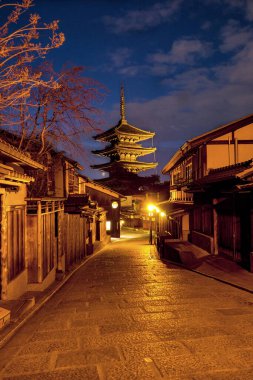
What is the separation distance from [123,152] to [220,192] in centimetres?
4001

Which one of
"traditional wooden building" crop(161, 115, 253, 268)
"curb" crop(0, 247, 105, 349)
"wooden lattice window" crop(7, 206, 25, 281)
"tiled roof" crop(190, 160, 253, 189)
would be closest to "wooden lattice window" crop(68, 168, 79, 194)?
"traditional wooden building" crop(161, 115, 253, 268)

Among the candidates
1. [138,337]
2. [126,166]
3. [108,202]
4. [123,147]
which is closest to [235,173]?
[138,337]

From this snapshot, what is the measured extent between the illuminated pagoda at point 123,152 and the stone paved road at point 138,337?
44.1m

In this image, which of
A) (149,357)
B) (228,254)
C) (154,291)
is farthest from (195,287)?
(149,357)

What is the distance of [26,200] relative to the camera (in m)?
10.6

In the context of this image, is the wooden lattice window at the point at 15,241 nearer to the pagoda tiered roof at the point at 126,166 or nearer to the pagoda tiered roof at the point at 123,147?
the pagoda tiered roof at the point at 123,147

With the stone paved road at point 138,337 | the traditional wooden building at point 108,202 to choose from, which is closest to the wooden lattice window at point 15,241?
the stone paved road at point 138,337

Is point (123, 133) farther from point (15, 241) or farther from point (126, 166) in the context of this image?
point (15, 241)

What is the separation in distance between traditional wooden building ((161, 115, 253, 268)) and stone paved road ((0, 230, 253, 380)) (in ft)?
13.1

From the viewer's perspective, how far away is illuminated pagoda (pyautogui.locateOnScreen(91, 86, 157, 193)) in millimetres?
54406

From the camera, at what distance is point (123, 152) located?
5538cm

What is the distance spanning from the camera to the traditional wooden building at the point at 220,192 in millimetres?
13742

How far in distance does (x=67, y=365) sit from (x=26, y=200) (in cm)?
627

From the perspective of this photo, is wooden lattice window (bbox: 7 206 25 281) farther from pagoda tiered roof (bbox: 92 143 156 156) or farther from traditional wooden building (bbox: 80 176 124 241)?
pagoda tiered roof (bbox: 92 143 156 156)
